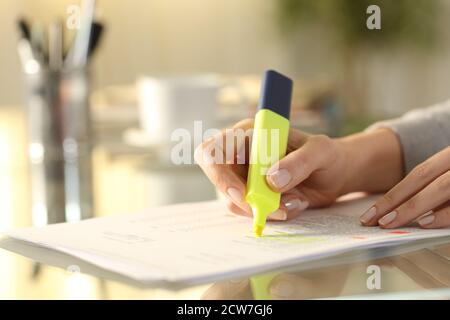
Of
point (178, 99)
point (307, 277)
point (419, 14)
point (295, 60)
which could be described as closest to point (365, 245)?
point (307, 277)

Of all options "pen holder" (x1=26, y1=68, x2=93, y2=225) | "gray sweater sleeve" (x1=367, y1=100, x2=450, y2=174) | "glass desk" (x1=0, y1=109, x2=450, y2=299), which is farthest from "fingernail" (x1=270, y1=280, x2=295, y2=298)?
"pen holder" (x1=26, y1=68, x2=93, y2=225)

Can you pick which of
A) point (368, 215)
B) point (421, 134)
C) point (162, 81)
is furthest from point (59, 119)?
point (368, 215)

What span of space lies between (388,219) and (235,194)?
131 mm

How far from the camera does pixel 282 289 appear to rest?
533mm

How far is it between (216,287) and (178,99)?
2.62 feet

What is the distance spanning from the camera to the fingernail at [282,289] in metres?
0.52

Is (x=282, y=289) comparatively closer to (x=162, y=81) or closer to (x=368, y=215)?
(x=368, y=215)

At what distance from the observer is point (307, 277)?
0.56m

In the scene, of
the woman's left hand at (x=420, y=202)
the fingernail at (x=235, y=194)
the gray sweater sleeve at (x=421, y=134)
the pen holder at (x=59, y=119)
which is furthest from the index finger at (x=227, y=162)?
the pen holder at (x=59, y=119)

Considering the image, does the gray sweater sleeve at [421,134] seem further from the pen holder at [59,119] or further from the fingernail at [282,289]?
the pen holder at [59,119]

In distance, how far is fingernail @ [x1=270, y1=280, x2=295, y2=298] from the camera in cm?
52

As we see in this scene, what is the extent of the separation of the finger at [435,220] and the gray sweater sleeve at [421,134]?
0.64 ft
